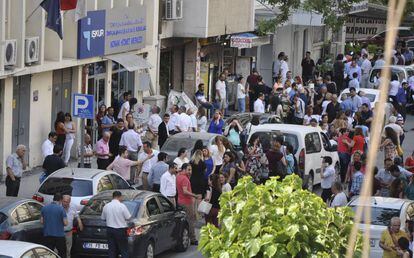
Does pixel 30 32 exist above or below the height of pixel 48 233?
above

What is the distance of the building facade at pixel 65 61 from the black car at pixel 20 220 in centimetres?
721

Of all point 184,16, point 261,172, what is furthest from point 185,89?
point 261,172

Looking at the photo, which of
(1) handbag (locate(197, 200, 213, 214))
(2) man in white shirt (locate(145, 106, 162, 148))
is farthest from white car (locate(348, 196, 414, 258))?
(2) man in white shirt (locate(145, 106, 162, 148))

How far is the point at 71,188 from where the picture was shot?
18203mm

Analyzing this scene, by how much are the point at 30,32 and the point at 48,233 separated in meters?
10.6

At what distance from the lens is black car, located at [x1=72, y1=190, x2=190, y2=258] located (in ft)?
53.6

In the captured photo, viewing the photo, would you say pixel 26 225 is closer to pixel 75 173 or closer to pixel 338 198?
pixel 75 173

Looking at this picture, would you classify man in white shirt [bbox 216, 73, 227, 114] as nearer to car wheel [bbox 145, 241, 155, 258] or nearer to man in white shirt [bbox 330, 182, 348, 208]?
man in white shirt [bbox 330, 182, 348, 208]

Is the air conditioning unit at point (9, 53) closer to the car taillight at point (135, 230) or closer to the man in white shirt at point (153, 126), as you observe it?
the man in white shirt at point (153, 126)

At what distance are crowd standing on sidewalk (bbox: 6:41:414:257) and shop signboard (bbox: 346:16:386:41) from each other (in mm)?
20211

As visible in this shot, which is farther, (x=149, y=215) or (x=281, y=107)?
(x=281, y=107)

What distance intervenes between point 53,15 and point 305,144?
636cm

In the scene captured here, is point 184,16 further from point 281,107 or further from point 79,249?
point 79,249

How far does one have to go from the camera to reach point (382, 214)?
1638 cm
